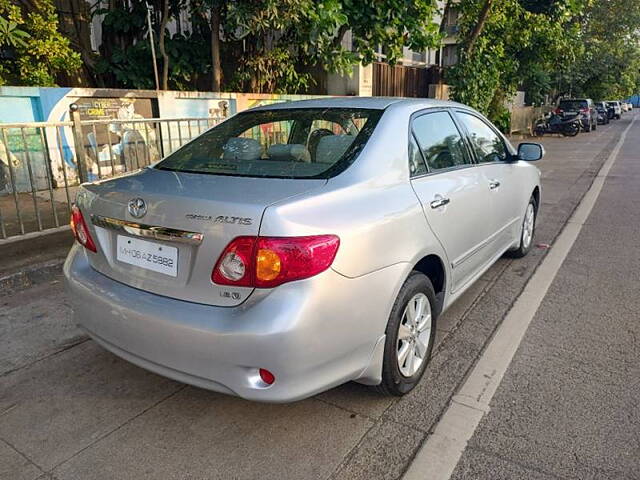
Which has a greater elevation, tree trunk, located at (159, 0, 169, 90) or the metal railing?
tree trunk, located at (159, 0, 169, 90)

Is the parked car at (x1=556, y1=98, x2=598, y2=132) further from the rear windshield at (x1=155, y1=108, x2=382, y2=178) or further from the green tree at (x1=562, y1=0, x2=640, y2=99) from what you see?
the rear windshield at (x1=155, y1=108, x2=382, y2=178)

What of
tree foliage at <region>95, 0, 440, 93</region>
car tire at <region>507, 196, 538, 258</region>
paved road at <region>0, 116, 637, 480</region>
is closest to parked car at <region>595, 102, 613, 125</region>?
tree foliage at <region>95, 0, 440, 93</region>

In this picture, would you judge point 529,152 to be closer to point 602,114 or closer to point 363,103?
point 363,103

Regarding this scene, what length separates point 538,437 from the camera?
2375 millimetres

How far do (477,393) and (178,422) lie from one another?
1604 mm

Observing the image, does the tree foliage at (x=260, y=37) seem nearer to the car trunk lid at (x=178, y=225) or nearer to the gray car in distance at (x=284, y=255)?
the gray car in distance at (x=284, y=255)

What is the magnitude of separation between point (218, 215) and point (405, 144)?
48.5 inches

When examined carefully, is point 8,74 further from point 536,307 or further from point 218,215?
point 536,307

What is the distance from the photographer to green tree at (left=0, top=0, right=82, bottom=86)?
6.67m

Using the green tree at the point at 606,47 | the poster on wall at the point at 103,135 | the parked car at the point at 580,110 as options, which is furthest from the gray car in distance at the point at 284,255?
the parked car at the point at 580,110

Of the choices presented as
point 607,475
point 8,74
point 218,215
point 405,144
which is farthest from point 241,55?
point 607,475

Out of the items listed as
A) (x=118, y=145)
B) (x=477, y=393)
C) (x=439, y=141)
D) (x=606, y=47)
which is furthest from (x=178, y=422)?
(x=606, y=47)

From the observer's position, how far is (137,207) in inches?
90.4

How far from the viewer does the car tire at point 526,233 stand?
16.2ft
